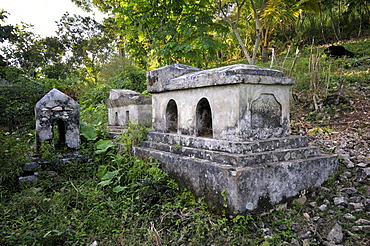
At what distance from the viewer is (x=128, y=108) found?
677cm

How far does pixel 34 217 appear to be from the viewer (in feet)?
12.0

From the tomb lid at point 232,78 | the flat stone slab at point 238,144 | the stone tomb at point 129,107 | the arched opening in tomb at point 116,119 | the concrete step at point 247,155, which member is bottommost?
the concrete step at point 247,155

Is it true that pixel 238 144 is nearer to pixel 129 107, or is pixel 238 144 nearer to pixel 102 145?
pixel 102 145

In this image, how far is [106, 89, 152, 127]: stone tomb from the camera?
644 centimetres

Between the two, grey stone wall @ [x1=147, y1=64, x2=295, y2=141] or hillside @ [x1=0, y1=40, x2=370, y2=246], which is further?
grey stone wall @ [x1=147, y1=64, x2=295, y2=141]

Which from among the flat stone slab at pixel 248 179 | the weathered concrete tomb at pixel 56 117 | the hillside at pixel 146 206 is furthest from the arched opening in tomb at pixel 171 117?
the weathered concrete tomb at pixel 56 117

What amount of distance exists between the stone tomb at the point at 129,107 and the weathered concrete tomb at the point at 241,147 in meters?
1.89

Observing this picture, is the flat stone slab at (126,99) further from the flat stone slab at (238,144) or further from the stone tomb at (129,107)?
the flat stone slab at (238,144)

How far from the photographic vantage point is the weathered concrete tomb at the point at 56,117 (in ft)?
17.8

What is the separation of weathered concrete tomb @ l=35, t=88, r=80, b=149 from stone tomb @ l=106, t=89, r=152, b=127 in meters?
1.05

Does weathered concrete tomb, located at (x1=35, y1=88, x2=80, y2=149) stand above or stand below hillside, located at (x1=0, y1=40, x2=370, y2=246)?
above

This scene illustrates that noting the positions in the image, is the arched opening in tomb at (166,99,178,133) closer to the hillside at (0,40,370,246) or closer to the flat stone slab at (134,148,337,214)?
the hillside at (0,40,370,246)

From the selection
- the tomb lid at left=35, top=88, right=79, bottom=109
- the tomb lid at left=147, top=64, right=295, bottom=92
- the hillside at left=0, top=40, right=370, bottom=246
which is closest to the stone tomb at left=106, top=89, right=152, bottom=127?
the hillside at left=0, top=40, right=370, bottom=246

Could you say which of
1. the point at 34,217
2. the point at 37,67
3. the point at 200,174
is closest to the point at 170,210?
the point at 200,174
